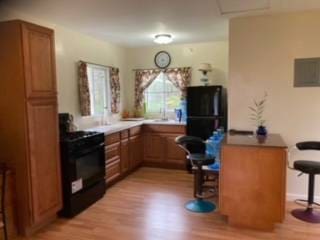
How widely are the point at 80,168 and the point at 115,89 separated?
231 cm

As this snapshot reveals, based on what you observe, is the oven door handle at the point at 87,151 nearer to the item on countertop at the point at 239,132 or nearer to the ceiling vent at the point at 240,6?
the item on countertop at the point at 239,132

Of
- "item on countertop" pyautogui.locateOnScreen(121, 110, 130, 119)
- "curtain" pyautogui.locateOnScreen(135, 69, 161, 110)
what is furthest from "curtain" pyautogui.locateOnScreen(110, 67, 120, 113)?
"curtain" pyautogui.locateOnScreen(135, 69, 161, 110)

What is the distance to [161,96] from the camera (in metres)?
5.76

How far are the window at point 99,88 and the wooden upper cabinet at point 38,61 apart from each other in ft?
5.74

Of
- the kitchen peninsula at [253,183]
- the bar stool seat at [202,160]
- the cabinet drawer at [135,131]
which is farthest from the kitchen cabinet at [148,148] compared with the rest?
the kitchen peninsula at [253,183]

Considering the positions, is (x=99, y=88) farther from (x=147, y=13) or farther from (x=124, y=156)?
(x=147, y=13)

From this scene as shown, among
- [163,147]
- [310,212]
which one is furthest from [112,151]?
[310,212]

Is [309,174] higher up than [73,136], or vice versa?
[73,136]

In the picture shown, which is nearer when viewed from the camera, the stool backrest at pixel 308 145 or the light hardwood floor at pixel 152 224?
the light hardwood floor at pixel 152 224

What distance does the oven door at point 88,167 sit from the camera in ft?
10.7

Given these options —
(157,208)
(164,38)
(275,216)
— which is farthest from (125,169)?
(275,216)

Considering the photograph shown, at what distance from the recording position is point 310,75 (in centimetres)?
343

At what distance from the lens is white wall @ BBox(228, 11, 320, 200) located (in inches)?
135

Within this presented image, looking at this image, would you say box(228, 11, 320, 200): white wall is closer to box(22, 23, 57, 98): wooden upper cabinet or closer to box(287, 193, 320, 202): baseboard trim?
box(287, 193, 320, 202): baseboard trim
